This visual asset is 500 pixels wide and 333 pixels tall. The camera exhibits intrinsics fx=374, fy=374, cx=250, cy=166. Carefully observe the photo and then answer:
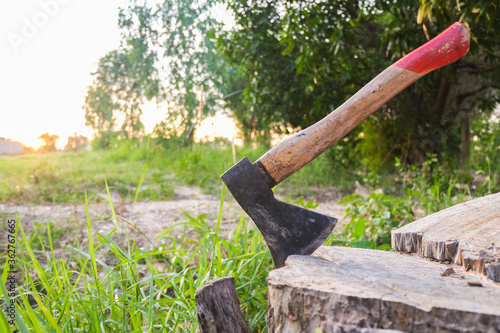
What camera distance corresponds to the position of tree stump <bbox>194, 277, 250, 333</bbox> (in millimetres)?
1170

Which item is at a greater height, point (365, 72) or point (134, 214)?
point (365, 72)

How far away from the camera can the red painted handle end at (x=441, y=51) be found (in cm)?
154

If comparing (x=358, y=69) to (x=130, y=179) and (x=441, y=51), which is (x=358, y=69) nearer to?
(x=441, y=51)

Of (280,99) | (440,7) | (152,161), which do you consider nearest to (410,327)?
(440,7)

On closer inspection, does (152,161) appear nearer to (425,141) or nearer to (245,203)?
(425,141)

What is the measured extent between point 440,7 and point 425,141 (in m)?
2.54

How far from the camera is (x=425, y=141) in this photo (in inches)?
197

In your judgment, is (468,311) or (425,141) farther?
(425,141)

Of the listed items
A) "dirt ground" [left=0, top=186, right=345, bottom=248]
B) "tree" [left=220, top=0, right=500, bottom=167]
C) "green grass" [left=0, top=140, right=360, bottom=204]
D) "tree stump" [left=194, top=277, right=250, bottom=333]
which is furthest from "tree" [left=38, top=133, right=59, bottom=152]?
"tree stump" [left=194, top=277, right=250, bottom=333]

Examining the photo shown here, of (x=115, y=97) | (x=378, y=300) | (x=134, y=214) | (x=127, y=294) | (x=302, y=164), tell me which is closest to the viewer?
(x=378, y=300)

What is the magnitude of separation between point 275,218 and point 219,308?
38 centimetres

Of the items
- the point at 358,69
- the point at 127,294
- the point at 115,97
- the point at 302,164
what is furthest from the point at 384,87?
the point at 115,97

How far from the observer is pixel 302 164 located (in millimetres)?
1473

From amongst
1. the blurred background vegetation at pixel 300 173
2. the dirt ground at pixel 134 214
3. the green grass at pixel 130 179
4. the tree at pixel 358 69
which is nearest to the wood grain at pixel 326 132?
the blurred background vegetation at pixel 300 173
